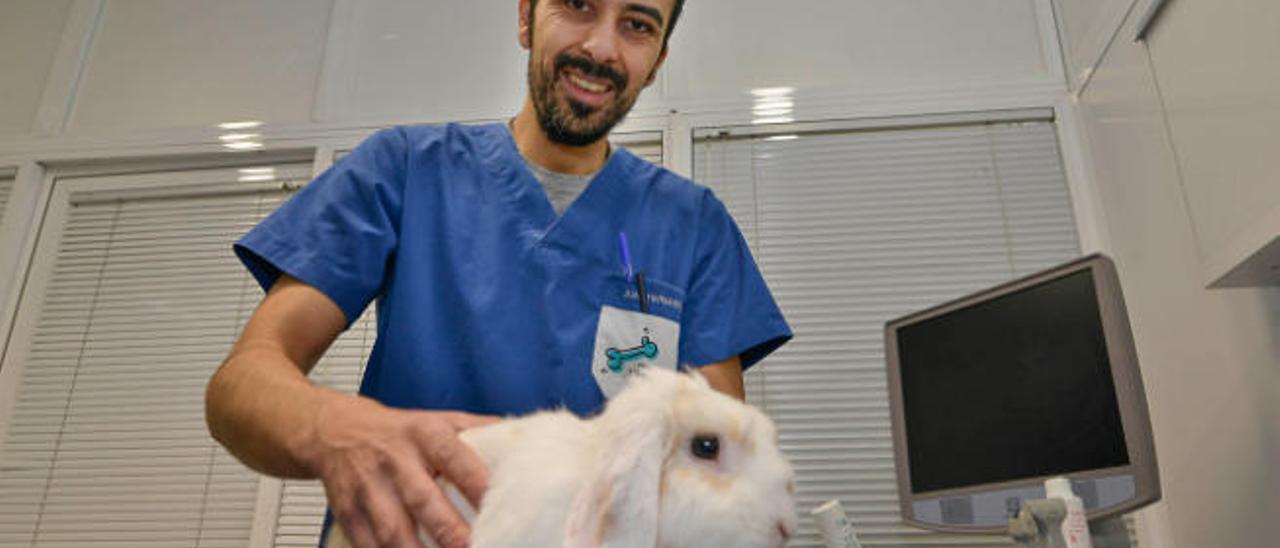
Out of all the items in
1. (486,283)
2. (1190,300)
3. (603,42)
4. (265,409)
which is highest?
(603,42)

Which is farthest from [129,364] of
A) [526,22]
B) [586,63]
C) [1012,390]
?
[1012,390]

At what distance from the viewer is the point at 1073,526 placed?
1.13 m

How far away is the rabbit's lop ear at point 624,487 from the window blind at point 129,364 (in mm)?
2039

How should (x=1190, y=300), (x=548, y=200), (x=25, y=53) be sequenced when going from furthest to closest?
(x=25, y=53) < (x=1190, y=300) < (x=548, y=200)

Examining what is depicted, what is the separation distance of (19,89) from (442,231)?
2.60 meters

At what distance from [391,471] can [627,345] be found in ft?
1.64

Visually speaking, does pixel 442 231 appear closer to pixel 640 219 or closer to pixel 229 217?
pixel 640 219

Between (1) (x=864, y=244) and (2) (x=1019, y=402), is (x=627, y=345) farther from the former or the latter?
(1) (x=864, y=244)

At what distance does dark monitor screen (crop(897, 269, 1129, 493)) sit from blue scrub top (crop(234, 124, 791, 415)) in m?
0.39

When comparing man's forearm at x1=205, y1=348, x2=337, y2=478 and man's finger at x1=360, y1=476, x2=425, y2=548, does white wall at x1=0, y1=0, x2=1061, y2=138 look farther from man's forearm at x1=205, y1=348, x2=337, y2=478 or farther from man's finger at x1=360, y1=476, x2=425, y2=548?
man's finger at x1=360, y1=476, x2=425, y2=548

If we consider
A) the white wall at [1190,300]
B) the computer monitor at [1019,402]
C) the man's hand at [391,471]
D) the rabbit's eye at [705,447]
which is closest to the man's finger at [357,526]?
the man's hand at [391,471]

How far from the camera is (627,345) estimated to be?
1.19 m

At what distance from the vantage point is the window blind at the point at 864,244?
2.18 metres

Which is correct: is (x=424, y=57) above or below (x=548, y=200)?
above
